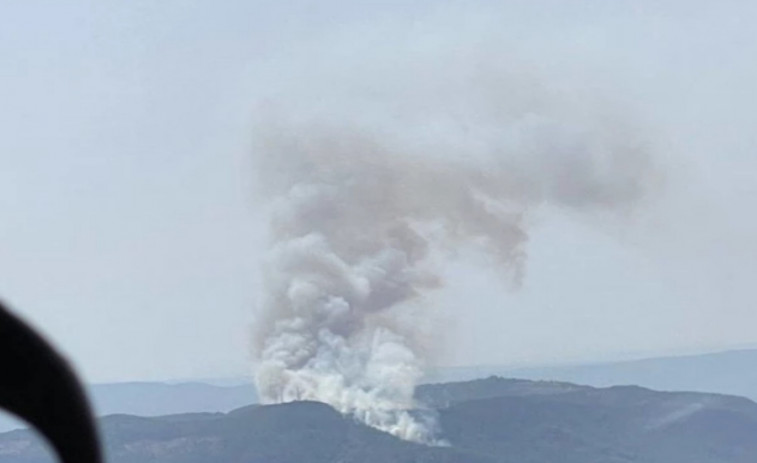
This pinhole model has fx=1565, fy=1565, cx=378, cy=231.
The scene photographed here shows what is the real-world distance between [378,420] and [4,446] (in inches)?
1934

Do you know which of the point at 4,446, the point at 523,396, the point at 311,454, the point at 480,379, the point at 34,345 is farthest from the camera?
the point at 480,379

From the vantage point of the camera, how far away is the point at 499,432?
13138cm

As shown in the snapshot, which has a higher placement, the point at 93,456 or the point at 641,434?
the point at 641,434

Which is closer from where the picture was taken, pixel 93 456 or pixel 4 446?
pixel 93 456

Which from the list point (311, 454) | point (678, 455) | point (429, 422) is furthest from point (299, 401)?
point (678, 455)

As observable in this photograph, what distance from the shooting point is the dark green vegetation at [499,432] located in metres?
114

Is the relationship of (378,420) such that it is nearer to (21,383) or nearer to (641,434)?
(641,434)

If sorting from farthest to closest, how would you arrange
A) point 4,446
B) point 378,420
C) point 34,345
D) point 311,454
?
point 378,420
point 311,454
point 4,446
point 34,345

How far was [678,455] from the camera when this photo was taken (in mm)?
118375

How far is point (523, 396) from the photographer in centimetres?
14275

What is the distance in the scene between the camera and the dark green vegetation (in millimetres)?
113875

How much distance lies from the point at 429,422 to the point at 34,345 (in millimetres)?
128917

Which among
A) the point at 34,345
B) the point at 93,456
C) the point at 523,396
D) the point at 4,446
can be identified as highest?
the point at 523,396

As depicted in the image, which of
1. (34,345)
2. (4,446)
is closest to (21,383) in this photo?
(34,345)
